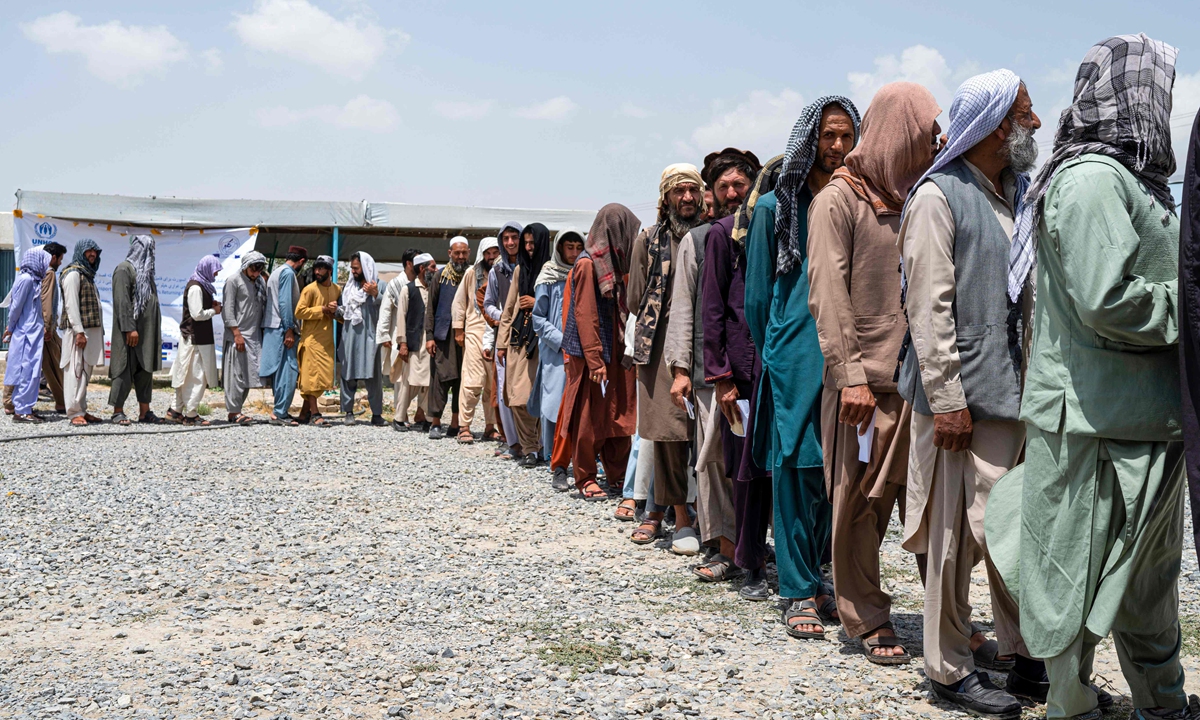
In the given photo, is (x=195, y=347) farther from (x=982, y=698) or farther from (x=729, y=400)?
(x=982, y=698)

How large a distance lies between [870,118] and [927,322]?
31.5 inches

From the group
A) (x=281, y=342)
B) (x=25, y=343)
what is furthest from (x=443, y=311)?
(x=25, y=343)

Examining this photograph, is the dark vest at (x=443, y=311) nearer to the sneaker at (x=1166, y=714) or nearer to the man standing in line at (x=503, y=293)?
the man standing in line at (x=503, y=293)

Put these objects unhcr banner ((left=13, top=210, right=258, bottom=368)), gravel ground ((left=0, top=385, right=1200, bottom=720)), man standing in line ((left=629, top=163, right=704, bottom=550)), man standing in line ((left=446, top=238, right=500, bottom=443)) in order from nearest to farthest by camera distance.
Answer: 1. gravel ground ((left=0, top=385, right=1200, bottom=720))
2. man standing in line ((left=629, top=163, right=704, bottom=550))
3. man standing in line ((left=446, top=238, right=500, bottom=443))
4. unhcr banner ((left=13, top=210, right=258, bottom=368))

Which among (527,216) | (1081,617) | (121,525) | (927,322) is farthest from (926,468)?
(527,216)

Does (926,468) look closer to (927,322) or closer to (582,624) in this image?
(927,322)

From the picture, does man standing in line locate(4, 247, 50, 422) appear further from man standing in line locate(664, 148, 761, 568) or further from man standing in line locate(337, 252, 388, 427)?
man standing in line locate(664, 148, 761, 568)

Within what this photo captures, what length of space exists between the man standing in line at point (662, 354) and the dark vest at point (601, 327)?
102 cm

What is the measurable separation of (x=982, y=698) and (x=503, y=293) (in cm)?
622

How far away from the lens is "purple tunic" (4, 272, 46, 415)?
34.4 feet

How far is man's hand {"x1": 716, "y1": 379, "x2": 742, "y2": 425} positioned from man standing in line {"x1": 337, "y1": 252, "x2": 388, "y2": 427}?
728cm

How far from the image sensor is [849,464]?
322 cm

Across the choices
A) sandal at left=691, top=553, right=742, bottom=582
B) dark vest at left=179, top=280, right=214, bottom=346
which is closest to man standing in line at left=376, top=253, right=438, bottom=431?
dark vest at left=179, top=280, right=214, bottom=346

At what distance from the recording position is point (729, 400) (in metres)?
4.07
